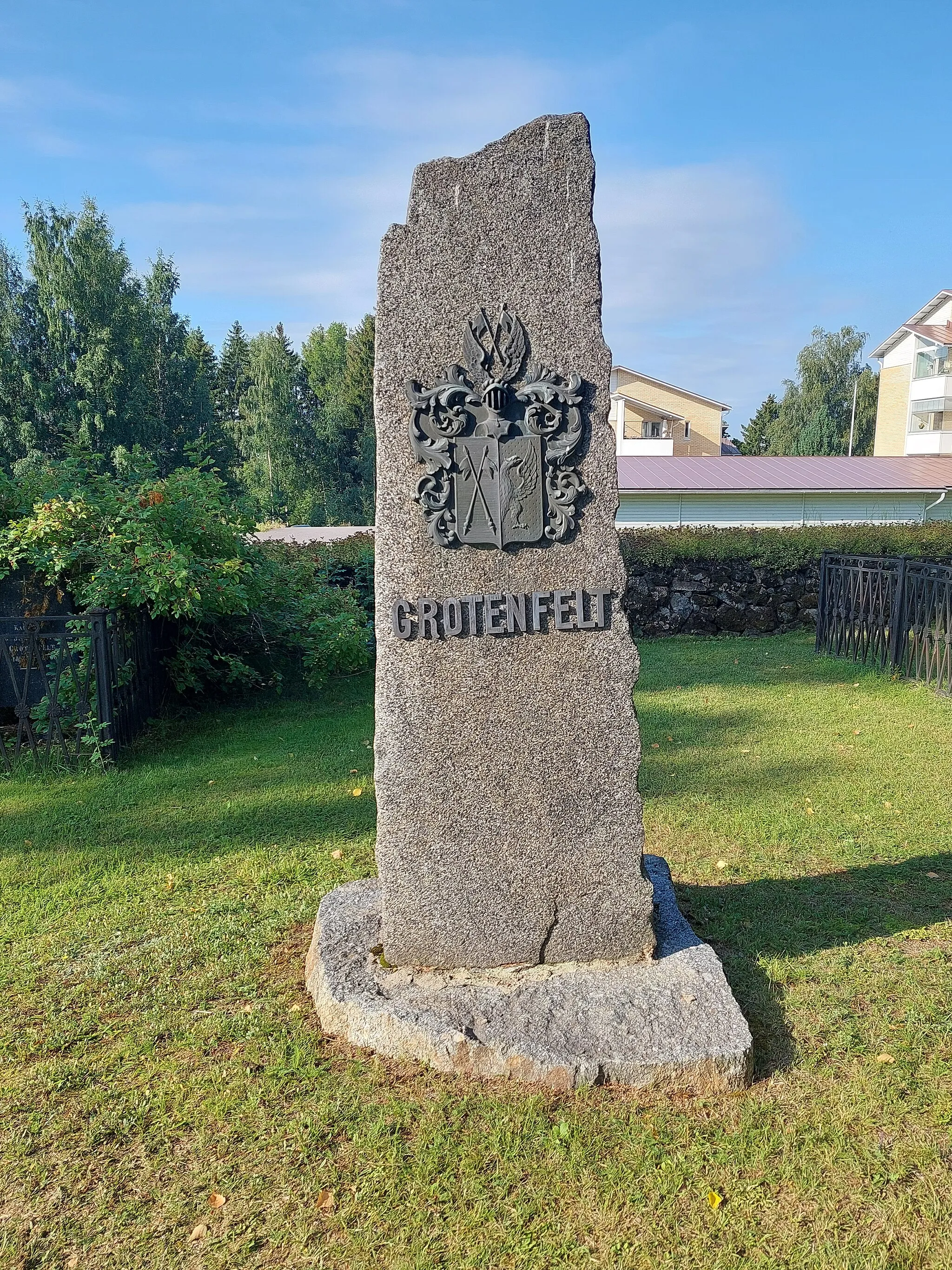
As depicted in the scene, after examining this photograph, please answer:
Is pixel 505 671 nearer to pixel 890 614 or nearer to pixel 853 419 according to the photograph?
pixel 890 614

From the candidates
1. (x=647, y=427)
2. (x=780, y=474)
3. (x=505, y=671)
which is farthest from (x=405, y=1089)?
(x=647, y=427)

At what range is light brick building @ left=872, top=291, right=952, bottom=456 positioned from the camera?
33.7m

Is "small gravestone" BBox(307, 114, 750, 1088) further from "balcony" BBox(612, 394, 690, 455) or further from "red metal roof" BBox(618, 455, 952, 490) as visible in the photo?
"balcony" BBox(612, 394, 690, 455)

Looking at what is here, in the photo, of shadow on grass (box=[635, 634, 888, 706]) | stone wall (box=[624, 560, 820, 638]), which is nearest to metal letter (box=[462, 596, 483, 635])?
shadow on grass (box=[635, 634, 888, 706])

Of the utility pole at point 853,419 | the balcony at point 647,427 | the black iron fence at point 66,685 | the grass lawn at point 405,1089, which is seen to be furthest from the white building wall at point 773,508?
the utility pole at point 853,419

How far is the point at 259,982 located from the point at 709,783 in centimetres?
349

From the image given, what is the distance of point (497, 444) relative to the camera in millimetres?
3252

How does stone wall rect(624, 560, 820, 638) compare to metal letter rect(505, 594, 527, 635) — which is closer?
metal letter rect(505, 594, 527, 635)

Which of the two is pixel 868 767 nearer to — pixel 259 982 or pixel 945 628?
pixel 945 628

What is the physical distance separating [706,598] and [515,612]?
34.7ft

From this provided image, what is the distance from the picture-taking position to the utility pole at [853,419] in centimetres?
4428

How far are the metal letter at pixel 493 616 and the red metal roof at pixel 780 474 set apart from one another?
17.0m

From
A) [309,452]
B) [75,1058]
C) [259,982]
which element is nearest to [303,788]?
[259,982]

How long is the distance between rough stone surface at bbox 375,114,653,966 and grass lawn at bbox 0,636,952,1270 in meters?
0.62
